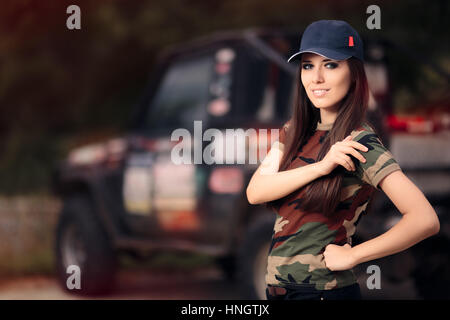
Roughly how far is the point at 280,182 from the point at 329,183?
0.15 m

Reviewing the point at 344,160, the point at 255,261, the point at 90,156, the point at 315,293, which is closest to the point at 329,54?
the point at 344,160

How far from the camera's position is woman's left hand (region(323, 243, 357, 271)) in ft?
7.45

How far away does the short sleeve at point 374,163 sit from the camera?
2232 millimetres

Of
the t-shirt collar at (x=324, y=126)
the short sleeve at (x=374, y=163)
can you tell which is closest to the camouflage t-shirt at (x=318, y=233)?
the short sleeve at (x=374, y=163)

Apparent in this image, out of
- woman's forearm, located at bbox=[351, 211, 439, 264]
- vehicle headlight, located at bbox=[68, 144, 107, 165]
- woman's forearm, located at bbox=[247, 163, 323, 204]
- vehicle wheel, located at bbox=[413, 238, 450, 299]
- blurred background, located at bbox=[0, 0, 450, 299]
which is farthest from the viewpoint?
vehicle headlight, located at bbox=[68, 144, 107, 165]

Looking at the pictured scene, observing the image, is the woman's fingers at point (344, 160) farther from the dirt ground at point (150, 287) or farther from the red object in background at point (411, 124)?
the dirt ground at point (150, 287)

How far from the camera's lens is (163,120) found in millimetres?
6211

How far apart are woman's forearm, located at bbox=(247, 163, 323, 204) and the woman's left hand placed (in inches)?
7.8

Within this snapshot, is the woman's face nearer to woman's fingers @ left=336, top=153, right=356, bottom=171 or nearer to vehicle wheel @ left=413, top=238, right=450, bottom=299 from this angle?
woman's fingers @ left=336, top=153, right=356, bottom=171

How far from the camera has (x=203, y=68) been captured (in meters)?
5.77

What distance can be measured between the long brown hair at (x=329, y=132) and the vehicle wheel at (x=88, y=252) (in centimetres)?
422

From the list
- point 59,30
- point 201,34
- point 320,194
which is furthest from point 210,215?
point 59,30

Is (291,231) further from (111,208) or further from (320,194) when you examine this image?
(111,208)

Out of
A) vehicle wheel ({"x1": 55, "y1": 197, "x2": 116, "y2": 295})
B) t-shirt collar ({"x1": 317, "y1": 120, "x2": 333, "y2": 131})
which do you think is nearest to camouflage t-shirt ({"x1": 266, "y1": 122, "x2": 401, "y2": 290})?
t-shirt collar ({"x1": 317, "y1": 120, "x2": 333, "y2": 131})
